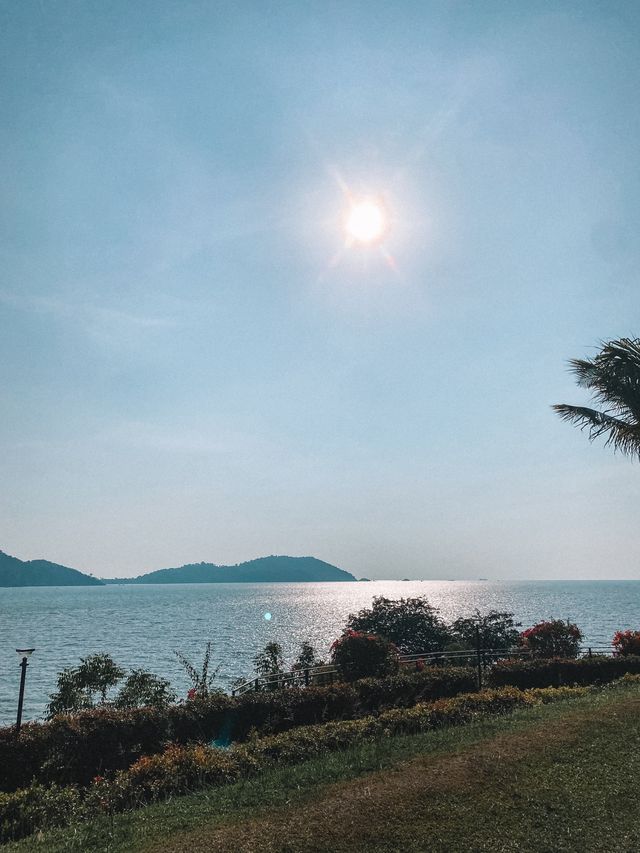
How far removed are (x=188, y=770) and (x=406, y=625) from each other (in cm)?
2984

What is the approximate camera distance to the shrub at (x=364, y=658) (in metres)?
22.0

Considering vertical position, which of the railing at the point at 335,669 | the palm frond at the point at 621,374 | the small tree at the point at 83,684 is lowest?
the small tree at the point at 83,684

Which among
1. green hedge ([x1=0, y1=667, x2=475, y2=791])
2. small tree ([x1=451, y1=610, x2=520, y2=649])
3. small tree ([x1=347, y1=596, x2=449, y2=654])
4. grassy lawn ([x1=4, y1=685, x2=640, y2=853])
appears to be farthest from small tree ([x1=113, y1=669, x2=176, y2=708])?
grassy lawn ([x1=4, y1=685, x2=640, y2=853])

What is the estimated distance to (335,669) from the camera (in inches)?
922

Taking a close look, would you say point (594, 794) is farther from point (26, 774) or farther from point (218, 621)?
point (218, 621)

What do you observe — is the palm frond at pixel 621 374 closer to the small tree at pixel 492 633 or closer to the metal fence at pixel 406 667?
the metal fence at pixel 406 667

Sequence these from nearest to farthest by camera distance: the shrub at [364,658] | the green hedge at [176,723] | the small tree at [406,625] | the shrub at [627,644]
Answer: the green hedge at [176,723]
the shrub at [364,658]
the shrub at [627,644]
the small tree at [406,625]

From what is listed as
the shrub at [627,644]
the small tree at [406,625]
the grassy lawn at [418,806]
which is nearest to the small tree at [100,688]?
the small tree at [406,625]

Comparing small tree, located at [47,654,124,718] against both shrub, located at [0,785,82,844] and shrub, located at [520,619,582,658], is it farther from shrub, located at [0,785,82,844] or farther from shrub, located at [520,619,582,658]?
shrub, located at [0,785,82,844]

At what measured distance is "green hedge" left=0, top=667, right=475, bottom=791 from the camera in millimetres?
12500

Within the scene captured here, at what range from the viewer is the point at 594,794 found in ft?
29.2

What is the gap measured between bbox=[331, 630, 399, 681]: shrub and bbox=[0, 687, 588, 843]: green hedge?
792cm

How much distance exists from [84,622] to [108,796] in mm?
129013

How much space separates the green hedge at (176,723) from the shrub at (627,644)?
11.2 metres
